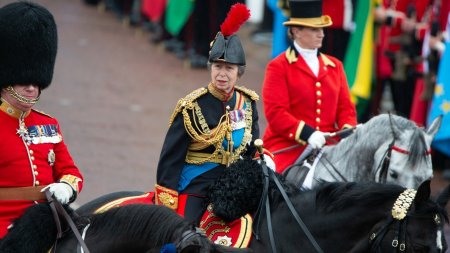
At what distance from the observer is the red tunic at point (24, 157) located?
5309 mm

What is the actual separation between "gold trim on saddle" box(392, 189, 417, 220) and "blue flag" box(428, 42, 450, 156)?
→ 5.65 meters

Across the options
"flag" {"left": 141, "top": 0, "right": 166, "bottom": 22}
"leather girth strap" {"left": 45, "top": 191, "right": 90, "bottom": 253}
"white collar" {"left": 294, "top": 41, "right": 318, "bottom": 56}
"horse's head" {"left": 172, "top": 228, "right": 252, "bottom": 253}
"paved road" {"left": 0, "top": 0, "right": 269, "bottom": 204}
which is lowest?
"paved road" {"left": 0, "top": 0, "right": 269, "bottom": 204}

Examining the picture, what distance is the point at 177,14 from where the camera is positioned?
51.3 ft

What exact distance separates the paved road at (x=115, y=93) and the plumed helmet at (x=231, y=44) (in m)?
4.23

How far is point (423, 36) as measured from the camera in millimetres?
11070

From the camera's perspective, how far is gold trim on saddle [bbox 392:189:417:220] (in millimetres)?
4922

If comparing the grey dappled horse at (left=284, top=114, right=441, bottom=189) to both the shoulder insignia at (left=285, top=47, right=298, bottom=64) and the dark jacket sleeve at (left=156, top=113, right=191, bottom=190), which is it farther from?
the dark jacket sleeve at (left=156, top=113, right=191, bottom=190)

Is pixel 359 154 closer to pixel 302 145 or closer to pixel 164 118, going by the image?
pixel 302 145

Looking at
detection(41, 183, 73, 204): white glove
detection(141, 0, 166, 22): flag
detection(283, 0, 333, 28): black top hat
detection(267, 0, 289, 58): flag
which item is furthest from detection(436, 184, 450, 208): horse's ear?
detection(141, 0, 166, 22): flag

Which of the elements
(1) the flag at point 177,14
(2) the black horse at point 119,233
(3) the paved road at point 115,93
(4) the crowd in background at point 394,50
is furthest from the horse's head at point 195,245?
(1) the flag at point 177,14

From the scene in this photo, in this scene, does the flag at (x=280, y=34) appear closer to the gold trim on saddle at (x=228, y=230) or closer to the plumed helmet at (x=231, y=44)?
the plumed helmet at (x=231, y=44)

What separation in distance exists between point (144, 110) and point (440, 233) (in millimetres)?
8874

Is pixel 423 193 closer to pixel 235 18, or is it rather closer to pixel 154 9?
pixel 235 18

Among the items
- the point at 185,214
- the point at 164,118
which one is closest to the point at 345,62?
the point at 164,118
